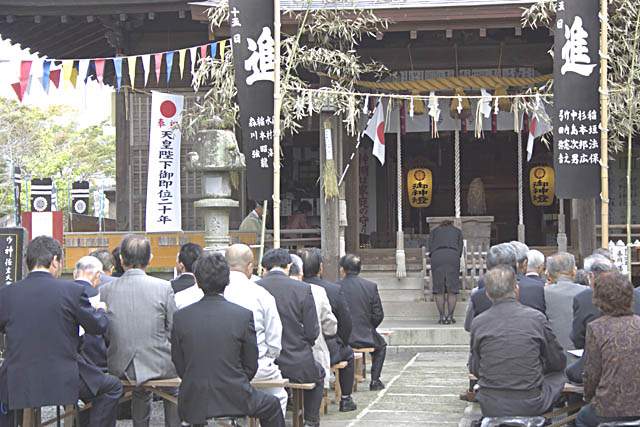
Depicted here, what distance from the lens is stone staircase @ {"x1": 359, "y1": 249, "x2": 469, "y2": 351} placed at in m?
11.6

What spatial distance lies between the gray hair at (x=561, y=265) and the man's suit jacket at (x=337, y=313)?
5.98ft

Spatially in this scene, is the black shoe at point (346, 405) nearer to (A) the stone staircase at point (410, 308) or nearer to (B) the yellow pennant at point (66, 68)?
(A) the stone staircase at point (410, 308)

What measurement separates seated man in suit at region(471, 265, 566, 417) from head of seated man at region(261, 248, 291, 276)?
1.72 m

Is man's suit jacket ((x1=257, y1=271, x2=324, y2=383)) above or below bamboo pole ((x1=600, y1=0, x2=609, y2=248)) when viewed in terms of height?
below

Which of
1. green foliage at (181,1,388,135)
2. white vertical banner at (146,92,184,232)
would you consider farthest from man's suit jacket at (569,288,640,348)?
white vertical banner at (146,92,184,232)

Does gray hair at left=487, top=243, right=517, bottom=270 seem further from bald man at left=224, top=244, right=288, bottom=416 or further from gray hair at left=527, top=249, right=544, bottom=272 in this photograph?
bald man at left=224, top=244, right=288, bottom=416

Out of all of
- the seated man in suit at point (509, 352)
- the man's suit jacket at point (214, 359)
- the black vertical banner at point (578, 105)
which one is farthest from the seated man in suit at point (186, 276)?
the black vertical banner at point (578, 105)

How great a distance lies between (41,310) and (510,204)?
15.5 m

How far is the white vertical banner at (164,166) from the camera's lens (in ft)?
41.8

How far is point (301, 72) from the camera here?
14094mm

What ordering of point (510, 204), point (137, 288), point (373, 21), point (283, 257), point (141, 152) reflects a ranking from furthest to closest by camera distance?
1. point (510, 204)
2. point (141, 152)
3. point (373, 21)
4. point (283, 257)
5. point (137, 288)

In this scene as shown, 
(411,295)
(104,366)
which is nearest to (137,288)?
(104,366)

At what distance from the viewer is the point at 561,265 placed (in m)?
6.51

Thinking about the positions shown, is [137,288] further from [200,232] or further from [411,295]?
[411,295]
